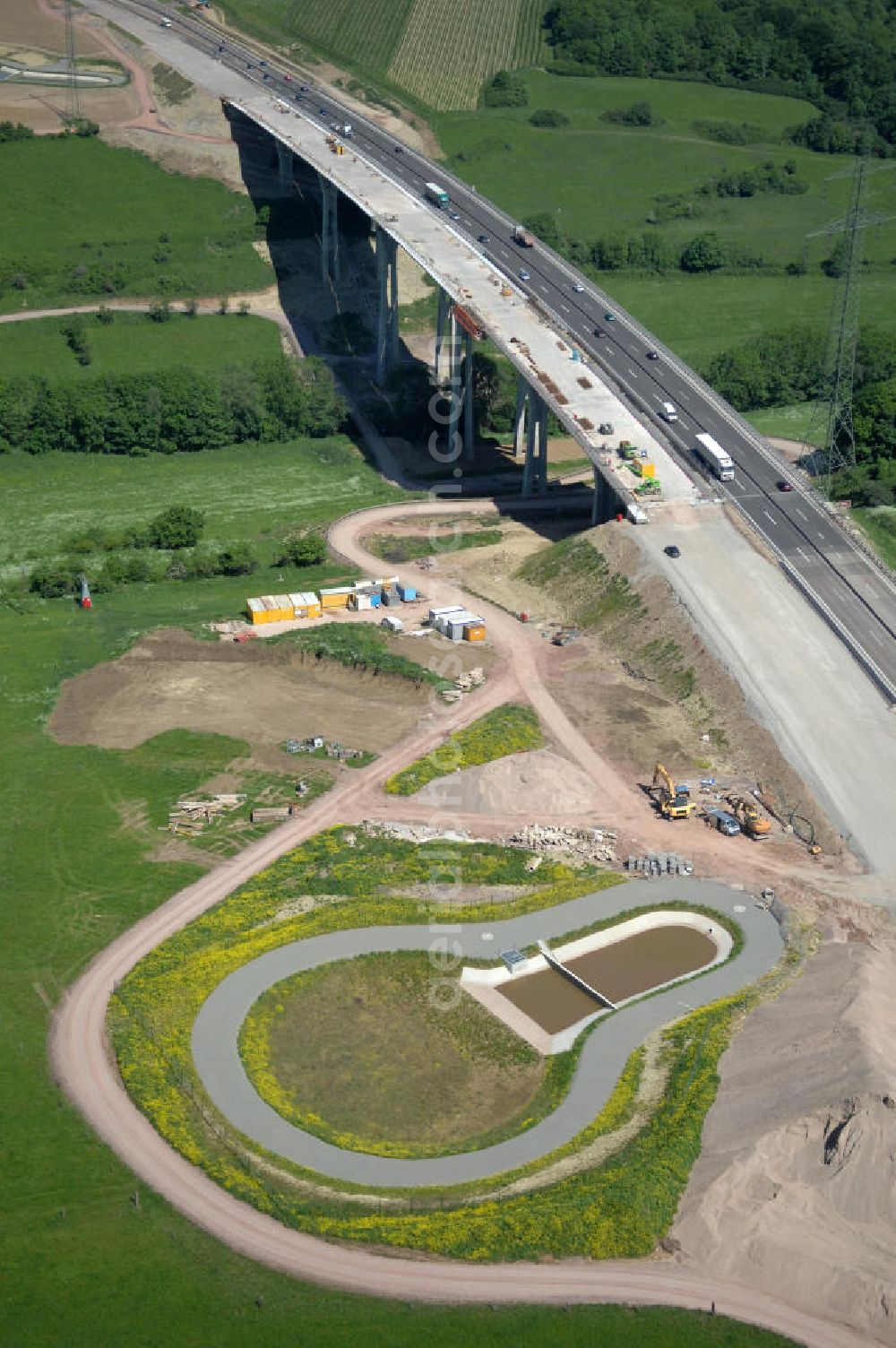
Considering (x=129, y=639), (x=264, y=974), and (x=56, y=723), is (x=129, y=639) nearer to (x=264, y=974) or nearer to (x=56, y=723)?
(x=56, y=723)

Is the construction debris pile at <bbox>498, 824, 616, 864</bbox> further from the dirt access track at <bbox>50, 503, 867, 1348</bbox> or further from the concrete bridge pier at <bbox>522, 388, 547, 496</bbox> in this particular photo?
the concrete bridge pier at <bbox>522, 388, 547, 496</bbox>

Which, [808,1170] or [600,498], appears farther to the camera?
[600,498]

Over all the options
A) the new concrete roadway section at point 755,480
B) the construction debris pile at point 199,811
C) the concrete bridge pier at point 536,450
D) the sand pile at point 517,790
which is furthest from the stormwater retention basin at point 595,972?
the concrete bridge pier at point 536,450

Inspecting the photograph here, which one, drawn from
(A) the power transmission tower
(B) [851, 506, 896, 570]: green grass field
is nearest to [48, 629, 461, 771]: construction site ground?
(B) [851, 506, 896, 570]: green grass field

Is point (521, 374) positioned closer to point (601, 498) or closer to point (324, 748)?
point (601, 498)

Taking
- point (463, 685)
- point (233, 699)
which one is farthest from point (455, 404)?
point (233, 699)

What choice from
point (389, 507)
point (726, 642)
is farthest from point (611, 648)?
point (389, 507)

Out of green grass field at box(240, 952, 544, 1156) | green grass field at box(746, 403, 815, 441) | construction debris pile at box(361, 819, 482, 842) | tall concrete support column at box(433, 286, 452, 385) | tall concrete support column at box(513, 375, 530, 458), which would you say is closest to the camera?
green grass field at box(240, 952, 544, 1156)
